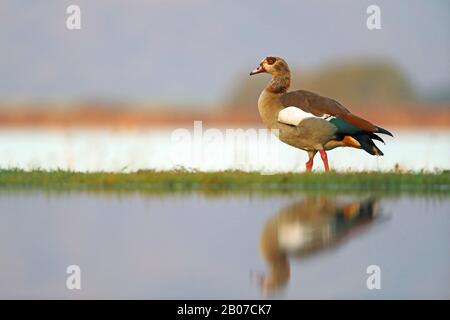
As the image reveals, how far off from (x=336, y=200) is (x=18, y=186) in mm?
3777

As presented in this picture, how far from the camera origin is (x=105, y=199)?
30.8 feet

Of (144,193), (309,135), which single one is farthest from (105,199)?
(309,135)

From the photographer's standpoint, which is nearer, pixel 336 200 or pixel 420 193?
pixel 336 200

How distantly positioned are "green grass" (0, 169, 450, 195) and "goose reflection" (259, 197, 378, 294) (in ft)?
2.92

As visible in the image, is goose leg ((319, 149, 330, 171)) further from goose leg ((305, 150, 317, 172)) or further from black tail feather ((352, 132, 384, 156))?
black tail feather ((352, 132, 384, 156))

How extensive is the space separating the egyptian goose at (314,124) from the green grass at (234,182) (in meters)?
0.57

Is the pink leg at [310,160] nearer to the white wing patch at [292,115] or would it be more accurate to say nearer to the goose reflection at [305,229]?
the white wing patch at [292,115]

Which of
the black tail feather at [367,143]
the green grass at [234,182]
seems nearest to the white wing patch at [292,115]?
the black tail feather at [367,143]

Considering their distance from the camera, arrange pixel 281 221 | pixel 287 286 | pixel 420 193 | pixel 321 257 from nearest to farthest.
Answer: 1. pixel 287 286
2. pixel 321 257
3. pixel 281 221
4. pixel 420 193

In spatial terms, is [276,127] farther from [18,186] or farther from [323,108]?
[18,186]

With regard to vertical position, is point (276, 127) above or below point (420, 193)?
above

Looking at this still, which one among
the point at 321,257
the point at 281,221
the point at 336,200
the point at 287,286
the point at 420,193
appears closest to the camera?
the point at 287,286

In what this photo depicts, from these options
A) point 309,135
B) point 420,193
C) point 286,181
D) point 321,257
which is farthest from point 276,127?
point 321,257

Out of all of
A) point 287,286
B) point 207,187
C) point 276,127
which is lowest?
point 287,286
